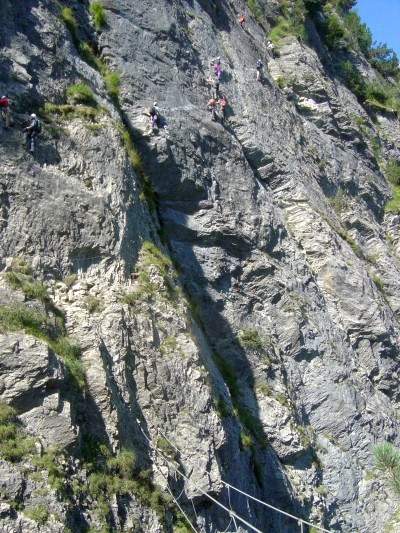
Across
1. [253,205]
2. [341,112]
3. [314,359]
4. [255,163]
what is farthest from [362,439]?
[341,112]

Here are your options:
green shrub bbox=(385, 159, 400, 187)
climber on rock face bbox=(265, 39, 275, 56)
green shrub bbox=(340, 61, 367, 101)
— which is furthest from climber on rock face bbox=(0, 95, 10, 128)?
green shrub bbox=(340, 61, 367, 101)

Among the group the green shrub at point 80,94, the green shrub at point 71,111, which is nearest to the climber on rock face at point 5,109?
the green shrub at point 71,111

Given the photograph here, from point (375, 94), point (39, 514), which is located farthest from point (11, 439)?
point (375, 94)

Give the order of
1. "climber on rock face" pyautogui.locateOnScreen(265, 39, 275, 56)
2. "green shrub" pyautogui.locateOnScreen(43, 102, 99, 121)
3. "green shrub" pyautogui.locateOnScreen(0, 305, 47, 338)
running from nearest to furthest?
"green shrub" pyautogui.locateOnScreen(0, 305, 47, 338) → "green shrub" pyautogui.locateOnScreen(43, 102, 99, 121) → "climber on rock face" pyautogui.locateOnScreen(265, 39, 275, 56)

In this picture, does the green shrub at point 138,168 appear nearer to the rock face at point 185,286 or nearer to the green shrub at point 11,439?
the rock face at point 185,286

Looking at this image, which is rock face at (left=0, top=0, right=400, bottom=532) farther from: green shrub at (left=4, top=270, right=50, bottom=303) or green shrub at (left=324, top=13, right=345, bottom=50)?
green shrub at (left=324, top=13, right=345, bottom=50)

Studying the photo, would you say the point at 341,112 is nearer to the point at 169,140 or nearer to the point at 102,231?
the point at 169,140
